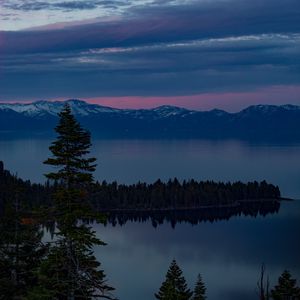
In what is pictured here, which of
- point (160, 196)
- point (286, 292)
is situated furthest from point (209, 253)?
point (160, 196)

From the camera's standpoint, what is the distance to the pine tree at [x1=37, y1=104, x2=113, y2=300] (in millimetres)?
15148

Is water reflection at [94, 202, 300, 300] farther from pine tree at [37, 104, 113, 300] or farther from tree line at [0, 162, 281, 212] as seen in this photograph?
pine tree at [37, 104, 113, 300]

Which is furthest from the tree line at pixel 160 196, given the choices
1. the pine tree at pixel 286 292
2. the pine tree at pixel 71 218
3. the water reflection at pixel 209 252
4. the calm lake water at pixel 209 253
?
the pine tree at pixel 71 218

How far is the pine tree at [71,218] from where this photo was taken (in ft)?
49.7

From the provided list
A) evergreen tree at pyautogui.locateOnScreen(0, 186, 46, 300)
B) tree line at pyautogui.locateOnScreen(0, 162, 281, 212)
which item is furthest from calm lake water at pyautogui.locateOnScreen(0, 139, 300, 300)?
evergreen tree at pyautogui.locateOnScreen(0, 186, 46, 300)

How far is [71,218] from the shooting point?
15.1 m

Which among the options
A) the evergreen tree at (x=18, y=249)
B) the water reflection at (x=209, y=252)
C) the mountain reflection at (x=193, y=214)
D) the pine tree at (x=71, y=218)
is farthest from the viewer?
the mountain reflection at (x=193, y=214)

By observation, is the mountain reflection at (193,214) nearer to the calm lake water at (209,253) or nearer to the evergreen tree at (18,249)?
the calm lake water at (209,253)

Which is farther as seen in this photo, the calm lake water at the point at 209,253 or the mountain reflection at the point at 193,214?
the mountain reflection at the point at 193,214

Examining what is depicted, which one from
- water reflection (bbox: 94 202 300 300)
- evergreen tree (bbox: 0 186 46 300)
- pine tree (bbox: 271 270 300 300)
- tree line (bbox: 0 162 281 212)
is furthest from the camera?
tree line (bbox: 0 162 281 212)

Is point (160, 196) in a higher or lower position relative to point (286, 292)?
lower

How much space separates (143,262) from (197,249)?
12.5 m

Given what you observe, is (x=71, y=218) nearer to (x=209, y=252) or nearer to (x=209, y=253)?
(x=209, y=253)

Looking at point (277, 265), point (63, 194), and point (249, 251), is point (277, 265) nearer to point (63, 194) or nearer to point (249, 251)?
point (249, 251)
